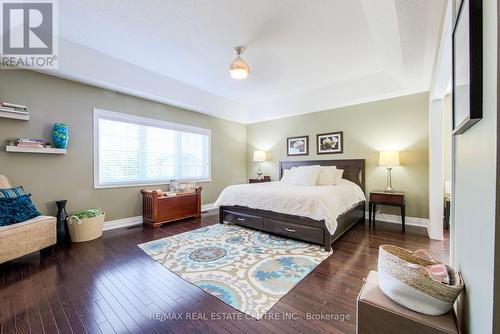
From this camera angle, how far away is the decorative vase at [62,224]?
9.87 ft

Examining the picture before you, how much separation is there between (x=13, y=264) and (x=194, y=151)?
11.1ft

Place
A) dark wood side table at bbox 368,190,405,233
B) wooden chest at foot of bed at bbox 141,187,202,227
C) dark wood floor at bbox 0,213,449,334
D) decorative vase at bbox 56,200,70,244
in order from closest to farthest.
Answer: dark wood floor at bbox 0,213,449,334
decorative vase at bbox 56,200,70,244
dark wood side table at bbox 368,190,405,233
wooden chest at foot of bed at bbox 141,187,202,227

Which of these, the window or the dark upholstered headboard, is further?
the dark upholstered headboard

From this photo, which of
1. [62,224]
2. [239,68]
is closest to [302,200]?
[239,68]

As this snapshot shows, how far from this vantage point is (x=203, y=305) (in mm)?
1683

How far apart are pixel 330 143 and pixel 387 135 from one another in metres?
1.08

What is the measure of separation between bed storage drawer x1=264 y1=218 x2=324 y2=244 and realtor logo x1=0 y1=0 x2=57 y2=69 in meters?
3.72

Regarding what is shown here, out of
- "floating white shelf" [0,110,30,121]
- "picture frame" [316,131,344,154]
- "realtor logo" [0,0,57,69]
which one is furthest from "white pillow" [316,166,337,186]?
"floating white shelf" [0,110,30,121]

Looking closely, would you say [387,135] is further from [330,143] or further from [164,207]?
[164,207]

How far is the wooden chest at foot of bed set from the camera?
3.84 m

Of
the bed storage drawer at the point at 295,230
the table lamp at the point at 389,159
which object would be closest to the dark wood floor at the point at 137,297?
the bed storage drawer at the point at 295,230

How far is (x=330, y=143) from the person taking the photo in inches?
186

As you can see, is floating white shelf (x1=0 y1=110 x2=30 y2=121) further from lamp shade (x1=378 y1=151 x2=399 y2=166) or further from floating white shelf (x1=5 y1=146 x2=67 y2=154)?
lamp shade (x1=378 y1=151 x2=399 y2=166)

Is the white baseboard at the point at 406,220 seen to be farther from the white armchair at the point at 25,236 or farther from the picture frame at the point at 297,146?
the white armchair at the point at 25,236
